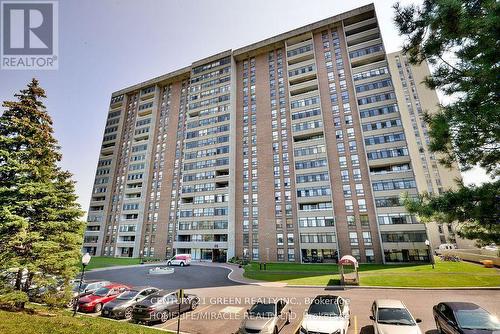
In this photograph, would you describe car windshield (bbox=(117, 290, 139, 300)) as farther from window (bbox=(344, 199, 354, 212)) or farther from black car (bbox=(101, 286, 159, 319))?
window (bbox=(344, 199, 354, 212))

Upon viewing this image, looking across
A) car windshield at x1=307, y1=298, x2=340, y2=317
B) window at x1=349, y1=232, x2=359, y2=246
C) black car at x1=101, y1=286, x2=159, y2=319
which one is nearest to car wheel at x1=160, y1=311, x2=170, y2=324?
black car at x1=101, y1=286, x2=159, y2=319

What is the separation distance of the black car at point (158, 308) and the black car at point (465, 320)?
1501 cm

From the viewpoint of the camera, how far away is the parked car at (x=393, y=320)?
9.81m

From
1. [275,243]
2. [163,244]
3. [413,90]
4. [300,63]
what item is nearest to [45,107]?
[275,243]

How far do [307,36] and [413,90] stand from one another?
168ft

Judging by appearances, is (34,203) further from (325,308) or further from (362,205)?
(362,205)

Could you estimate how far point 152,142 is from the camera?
245 ft

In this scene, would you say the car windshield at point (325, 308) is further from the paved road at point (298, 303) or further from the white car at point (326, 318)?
the paved road at point (298, 303)

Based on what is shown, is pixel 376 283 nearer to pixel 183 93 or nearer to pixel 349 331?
pixel 349 331

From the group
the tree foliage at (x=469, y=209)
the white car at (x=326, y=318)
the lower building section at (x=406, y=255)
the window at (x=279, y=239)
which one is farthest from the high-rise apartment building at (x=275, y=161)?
the tree foliage at (x=469, y=209)

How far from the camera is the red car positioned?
701 inches

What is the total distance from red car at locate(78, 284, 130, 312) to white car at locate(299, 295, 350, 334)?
16397 millimetres

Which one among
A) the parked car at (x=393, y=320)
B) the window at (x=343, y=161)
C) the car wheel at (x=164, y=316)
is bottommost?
the car wheel at (x=164, y=316)

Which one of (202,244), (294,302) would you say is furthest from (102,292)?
(202,244)
